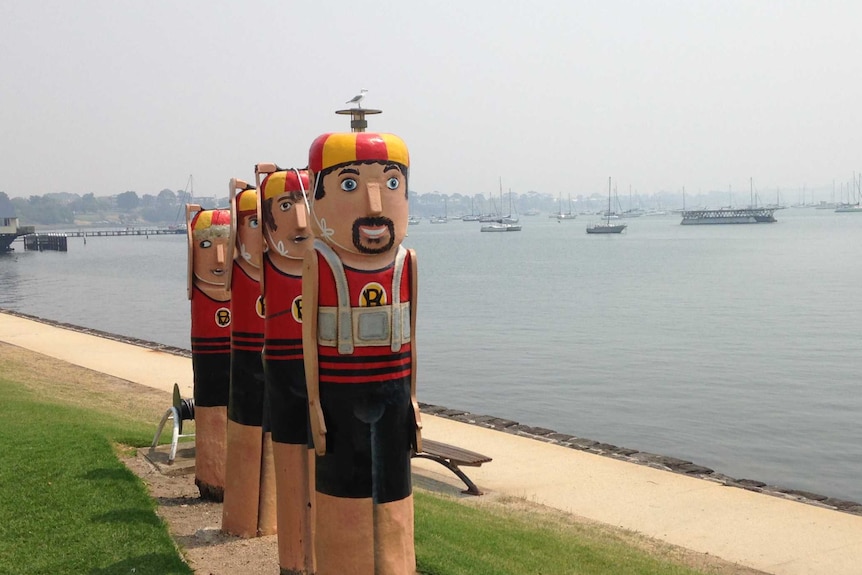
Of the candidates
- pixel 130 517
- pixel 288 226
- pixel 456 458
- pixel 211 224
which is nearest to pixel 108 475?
pixel 130 517

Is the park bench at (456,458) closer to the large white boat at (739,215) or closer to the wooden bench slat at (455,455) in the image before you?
the wooden bench slat at (455,455)

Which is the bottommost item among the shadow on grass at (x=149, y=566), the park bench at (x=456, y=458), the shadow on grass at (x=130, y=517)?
the park bench at (x=456, y=458)

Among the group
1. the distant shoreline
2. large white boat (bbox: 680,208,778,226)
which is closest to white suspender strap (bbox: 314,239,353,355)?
the distant shoreline

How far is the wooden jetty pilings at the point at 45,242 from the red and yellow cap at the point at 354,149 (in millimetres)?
112835

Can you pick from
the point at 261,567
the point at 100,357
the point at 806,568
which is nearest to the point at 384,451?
the point at 261,567

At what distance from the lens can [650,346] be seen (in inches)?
1299

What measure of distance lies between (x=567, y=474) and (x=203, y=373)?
7539 mm

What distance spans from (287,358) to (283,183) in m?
1.62

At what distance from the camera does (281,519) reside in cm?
764

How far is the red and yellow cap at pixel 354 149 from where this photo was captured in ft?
21.9

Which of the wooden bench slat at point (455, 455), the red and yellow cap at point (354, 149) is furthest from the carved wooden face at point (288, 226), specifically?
the wooden bench slat at point (455, 455)

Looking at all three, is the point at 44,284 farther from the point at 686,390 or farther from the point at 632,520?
the point at 632,520

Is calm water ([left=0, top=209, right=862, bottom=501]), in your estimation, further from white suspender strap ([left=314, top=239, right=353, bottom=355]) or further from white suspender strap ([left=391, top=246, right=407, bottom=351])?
white suspender strap ([left=314, top=239, right=353, bottom=355])

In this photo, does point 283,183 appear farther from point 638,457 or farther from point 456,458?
point 638,457
